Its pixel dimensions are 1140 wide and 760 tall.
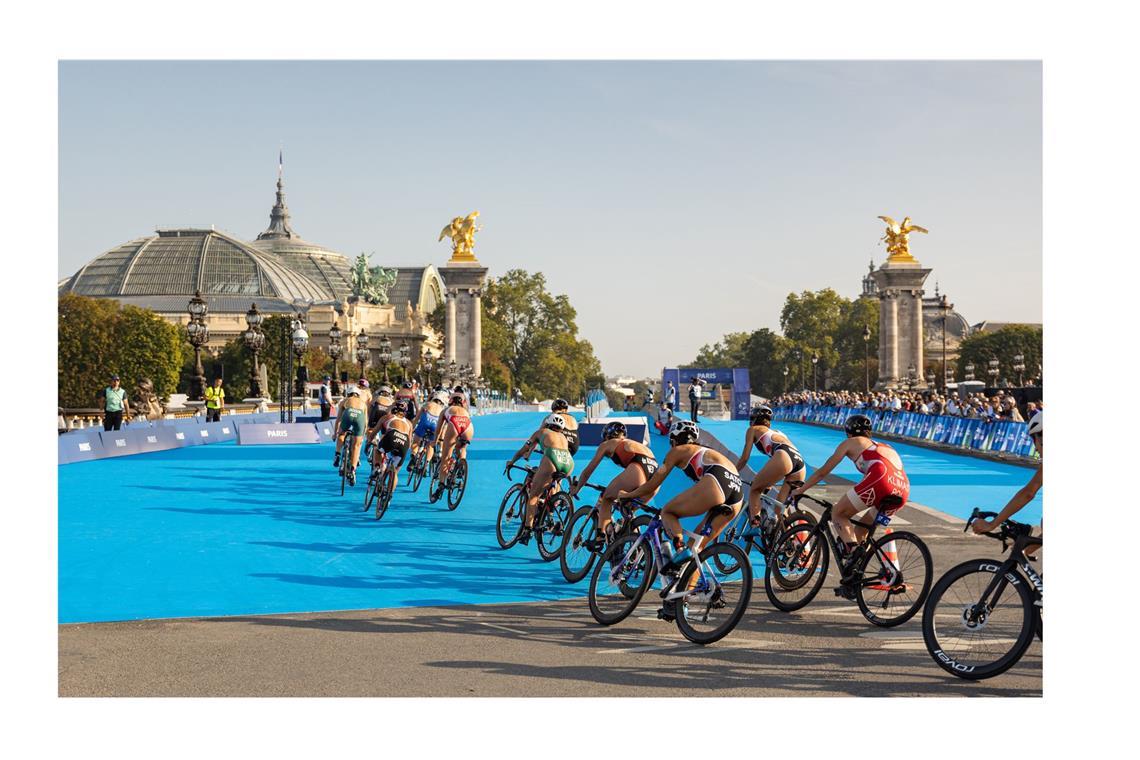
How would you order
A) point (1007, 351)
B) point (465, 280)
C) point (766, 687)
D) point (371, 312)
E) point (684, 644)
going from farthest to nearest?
1. point (371, 312)
2. point (1007, 351)
3. point (465, 280)
4. point (684, 644)
5. point (766, 687)

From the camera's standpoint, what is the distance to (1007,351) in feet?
390

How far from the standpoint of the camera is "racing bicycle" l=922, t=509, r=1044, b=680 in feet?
24.5

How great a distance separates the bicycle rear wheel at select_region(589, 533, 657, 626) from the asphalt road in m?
0.15

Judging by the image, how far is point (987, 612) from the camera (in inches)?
301

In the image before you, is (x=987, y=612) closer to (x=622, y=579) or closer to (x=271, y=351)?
(x=622, y=579)

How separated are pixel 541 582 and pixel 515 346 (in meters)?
139

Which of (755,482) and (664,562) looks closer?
(664,562)

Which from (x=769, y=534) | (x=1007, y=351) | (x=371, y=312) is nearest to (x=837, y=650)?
(x=769, y=534)

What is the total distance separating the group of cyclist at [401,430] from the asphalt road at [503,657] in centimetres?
630

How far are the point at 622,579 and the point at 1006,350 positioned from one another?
117m

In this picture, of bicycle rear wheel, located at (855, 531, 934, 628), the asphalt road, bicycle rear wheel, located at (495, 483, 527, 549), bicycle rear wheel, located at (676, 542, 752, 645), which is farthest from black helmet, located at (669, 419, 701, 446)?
bicycle rear wheel, located at (495, 483, 527, 549)

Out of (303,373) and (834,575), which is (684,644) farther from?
(303,373)

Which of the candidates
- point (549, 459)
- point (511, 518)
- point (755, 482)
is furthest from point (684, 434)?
point (511, 518)

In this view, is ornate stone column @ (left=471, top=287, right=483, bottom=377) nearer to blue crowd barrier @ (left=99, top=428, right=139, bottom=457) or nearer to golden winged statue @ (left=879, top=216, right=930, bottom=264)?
golden winged statue @ (left=879, top=216, right=930, bottom=264)
